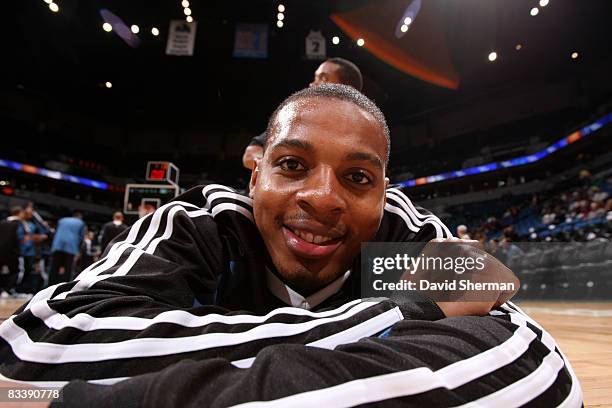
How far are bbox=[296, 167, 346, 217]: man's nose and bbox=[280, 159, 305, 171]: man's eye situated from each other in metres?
0.04

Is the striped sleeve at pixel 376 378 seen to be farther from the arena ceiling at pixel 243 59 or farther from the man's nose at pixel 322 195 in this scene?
the arena ceiling at pixel 243 59

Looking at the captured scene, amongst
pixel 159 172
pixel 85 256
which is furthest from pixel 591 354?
pixel 85 256

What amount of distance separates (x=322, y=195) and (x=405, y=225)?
1.44 feet

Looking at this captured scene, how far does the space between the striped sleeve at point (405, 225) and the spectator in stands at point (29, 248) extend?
5.59 meters

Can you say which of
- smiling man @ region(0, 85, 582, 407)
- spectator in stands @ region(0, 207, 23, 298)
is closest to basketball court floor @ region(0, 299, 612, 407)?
smiling man @ region(0, 85, 582, 407)

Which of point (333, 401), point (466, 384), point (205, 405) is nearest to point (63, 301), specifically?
point (205, 405)

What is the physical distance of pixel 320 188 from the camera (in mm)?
783

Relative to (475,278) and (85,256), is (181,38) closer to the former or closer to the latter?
(85,256)

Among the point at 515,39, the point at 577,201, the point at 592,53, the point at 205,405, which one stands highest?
the point at 592,53

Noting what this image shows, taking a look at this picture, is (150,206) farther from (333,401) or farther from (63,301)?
(333,401)

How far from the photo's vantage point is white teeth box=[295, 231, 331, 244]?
0.81 metres

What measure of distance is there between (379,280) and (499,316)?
0.75 feet

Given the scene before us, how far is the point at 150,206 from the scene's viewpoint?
376 cm

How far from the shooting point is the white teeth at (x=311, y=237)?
0.81 m
